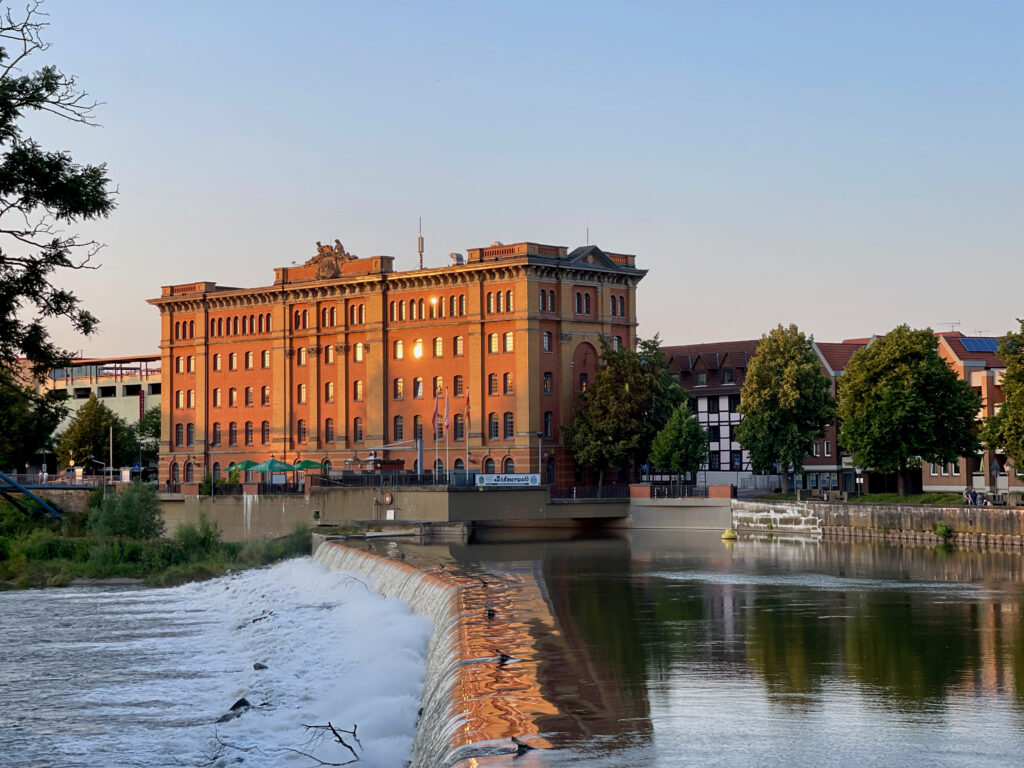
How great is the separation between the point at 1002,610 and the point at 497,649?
16.8 meters

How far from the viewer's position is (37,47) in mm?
18812

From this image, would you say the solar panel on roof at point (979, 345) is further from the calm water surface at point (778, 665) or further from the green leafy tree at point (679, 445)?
the calm water surface at point (778, 665)

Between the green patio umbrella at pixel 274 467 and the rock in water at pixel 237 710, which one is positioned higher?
the green patio umbrella at pixel 274 467

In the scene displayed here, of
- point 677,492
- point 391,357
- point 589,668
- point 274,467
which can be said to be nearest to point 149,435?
point 391,357

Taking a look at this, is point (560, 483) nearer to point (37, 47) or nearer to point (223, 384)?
point (223, 384)

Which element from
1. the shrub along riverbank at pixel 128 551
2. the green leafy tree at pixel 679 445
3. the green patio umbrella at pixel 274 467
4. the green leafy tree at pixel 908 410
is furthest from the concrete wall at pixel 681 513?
the shrub along riverbank at pixel 128 551

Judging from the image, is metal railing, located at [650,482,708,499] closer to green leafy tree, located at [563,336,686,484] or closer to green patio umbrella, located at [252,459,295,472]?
green leafy tree, located at [563,336,686,484]

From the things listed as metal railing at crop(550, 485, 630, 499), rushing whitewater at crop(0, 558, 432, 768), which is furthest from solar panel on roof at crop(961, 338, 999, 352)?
rushing whitewater at crop(0, 558, 432, 768)

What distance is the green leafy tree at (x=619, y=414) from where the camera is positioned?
87.9 metres

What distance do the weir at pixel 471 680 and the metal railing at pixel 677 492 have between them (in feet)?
161

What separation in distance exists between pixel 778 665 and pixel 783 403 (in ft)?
203

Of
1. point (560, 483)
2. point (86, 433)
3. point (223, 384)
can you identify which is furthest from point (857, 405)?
point (86, 433)

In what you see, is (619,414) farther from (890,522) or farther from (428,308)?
(890,522)

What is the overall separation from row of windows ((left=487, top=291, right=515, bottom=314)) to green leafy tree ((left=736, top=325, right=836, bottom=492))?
664 inches
